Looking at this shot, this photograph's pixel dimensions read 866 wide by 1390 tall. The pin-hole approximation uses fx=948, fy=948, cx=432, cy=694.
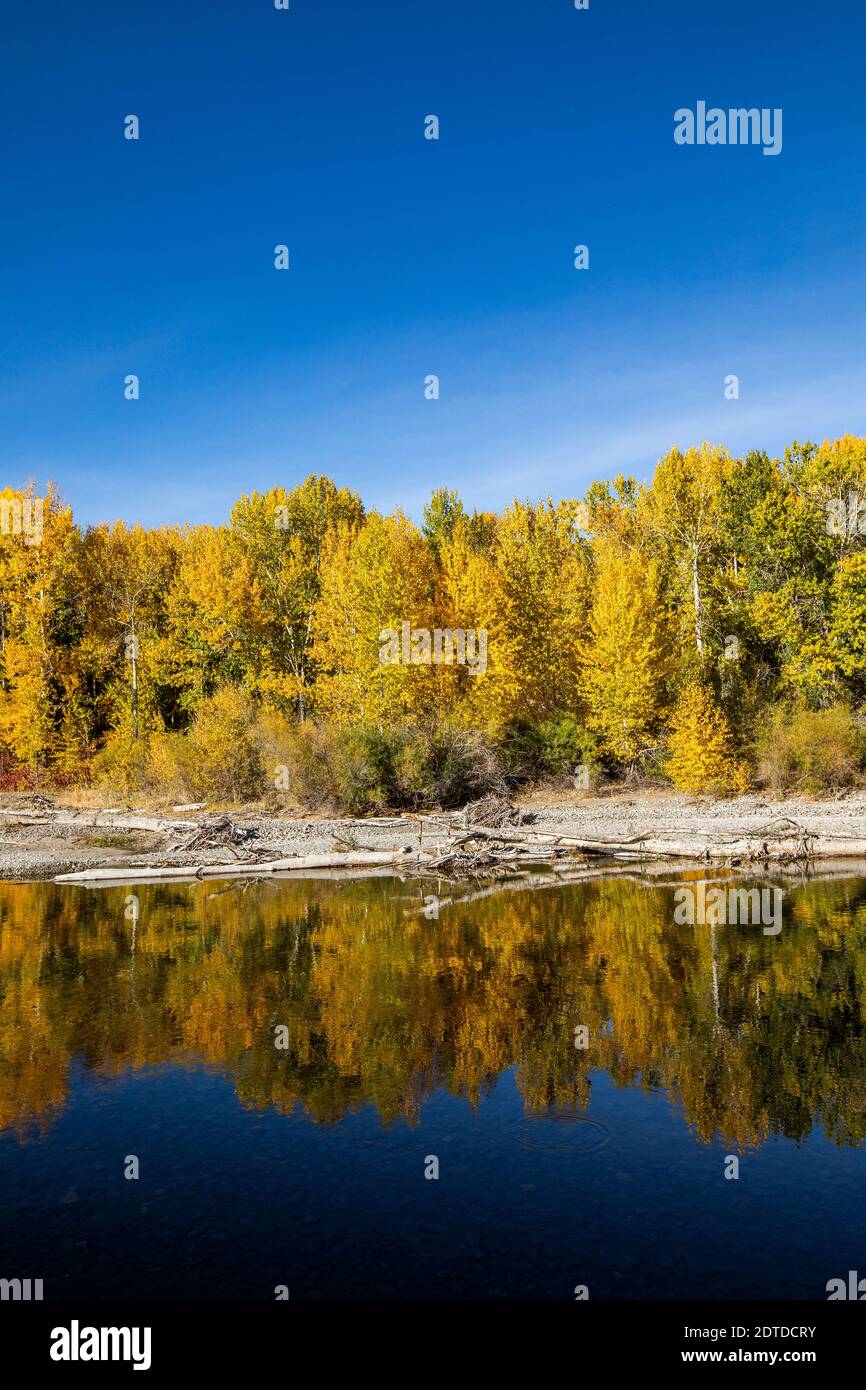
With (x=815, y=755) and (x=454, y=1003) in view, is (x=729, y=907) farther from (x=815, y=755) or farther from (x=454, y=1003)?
(x=815, y=755)

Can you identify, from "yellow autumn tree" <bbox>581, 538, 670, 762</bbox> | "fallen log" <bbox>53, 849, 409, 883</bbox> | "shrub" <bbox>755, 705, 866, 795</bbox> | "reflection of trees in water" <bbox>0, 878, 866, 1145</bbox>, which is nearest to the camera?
"reflection of trees in water" <bbox>0, 878, 866, 1145</bbox>

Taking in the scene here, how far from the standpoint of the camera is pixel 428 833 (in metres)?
35.1

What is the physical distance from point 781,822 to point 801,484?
2515 cm

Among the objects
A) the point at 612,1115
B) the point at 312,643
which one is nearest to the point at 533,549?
the point at 312,643

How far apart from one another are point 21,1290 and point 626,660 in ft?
128

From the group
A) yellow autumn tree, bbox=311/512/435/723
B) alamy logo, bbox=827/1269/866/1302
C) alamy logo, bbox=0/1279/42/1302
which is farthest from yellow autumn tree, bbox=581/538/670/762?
alamy logo, bbox=0/1279/42/1302

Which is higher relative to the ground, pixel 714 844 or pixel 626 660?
pixel 626 660

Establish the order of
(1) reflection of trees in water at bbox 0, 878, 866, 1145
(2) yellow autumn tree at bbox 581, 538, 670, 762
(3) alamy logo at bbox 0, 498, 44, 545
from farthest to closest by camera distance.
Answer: (3) alamy logo at bbox 0, 498, 44, 545 → (2) yellow autumn tree at bbox 581, 538, 670, 762 → (1) reflection of trees in water at bbox 0, 878, 866, 1145

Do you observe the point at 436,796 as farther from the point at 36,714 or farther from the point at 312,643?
the point at 36,714

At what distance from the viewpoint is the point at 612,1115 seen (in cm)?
1233

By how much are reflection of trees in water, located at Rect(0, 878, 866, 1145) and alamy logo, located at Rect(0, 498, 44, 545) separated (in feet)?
101

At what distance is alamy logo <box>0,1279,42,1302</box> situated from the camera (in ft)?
28.6
